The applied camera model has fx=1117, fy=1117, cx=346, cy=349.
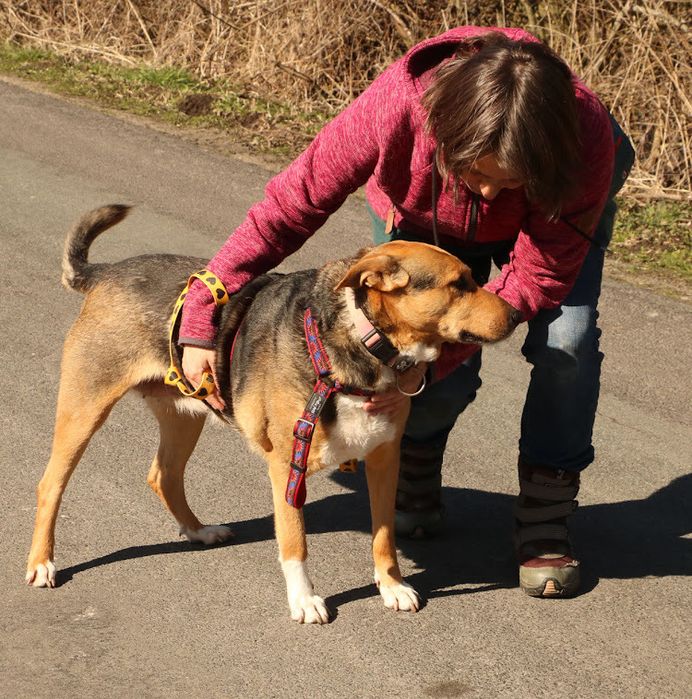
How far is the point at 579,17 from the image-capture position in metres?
9.66

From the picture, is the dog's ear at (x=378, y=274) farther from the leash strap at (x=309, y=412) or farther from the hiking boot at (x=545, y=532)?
the hiking boot at (x=545, y=532)

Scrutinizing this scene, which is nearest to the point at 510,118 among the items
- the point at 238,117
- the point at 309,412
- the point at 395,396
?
the point at 395,396

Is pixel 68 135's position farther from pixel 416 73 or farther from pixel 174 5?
pixel 416 73

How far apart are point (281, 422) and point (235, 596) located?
744 mm

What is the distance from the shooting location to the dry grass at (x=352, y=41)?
352 inches

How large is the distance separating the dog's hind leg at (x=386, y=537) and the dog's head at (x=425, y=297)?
0.58 meters

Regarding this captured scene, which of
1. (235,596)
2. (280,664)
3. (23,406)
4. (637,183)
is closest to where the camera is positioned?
(280,664)

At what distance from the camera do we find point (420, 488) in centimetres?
460

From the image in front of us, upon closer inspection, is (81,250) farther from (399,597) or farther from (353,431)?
(399,597)

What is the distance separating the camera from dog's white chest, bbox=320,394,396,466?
384cm

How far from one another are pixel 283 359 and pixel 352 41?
24.0ft

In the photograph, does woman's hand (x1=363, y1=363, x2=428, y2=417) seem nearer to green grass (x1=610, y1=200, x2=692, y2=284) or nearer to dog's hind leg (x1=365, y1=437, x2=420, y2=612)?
dog's hind leg (x1=365, y1=437, x2=420, y2=612)

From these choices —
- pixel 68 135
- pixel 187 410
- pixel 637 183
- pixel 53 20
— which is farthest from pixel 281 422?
pixel 53 20

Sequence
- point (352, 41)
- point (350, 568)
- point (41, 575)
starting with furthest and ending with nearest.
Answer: point (352, 41), point (350, 568), point (41, 575)
